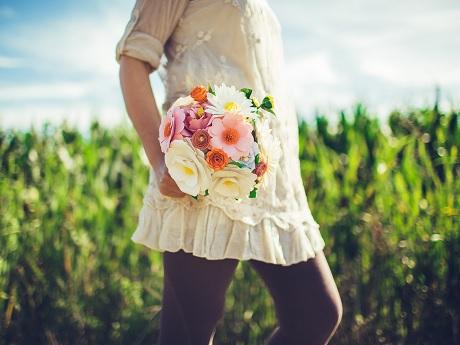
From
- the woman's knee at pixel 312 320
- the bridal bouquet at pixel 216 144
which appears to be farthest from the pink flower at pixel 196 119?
the woman's knee at pixel 312 320

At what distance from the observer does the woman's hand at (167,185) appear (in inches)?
45.6

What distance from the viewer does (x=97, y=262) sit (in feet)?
8.84

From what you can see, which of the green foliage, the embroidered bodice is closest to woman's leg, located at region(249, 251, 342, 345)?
the embroidered bodice

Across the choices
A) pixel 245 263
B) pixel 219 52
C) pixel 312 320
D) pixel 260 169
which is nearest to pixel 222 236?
pixel 260 169

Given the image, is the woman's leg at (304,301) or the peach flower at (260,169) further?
the woman's leg at (304,301)

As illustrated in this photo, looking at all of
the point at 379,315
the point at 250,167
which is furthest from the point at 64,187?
the point at 250,167

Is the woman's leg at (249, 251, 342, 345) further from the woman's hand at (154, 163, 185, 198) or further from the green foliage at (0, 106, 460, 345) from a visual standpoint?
the green foliage at (0, 106, 460, 345)

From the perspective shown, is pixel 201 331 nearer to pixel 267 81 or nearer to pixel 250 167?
pixel 250 167

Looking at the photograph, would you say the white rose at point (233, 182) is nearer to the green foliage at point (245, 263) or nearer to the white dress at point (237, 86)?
the white dress at point (237, 86)

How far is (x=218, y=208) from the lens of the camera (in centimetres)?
119

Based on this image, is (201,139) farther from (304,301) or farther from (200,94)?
(304,301)

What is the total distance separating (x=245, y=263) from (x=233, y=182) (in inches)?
60.1

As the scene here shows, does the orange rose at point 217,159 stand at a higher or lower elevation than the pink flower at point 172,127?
lower

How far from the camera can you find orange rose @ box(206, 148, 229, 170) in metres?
1.09
